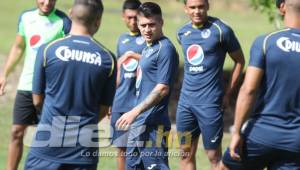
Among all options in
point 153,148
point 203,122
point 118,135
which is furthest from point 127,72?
point 153,148

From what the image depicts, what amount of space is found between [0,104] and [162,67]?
34.2 feet

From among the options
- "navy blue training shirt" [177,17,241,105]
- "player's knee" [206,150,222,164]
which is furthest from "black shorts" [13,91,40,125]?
"player's knee" [206,150,222,164]

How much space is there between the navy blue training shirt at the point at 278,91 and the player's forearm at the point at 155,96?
1.76 m

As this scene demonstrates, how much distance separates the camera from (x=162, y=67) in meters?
10.4

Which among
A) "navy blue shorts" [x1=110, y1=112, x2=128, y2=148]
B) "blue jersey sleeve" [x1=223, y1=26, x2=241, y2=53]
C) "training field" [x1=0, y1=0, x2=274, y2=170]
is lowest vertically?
"training field" [x1=0, y1=0, x2=274, y2=170]

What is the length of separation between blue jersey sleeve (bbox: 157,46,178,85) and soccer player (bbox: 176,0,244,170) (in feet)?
3.42

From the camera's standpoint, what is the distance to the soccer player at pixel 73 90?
27.8 feet

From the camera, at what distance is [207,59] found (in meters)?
11.4

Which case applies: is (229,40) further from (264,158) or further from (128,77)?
(264,158)

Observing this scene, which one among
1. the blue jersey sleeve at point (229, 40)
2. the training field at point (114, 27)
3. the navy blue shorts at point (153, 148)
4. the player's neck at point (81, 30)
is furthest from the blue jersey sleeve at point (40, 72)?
the training field at point (114, 27)

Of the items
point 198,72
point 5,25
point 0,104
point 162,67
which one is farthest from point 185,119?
point 5,25

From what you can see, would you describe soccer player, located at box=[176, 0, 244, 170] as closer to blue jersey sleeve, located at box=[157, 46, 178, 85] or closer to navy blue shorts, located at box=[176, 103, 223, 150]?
navy blue shorts, located at box=[176, 103, 223, 150]

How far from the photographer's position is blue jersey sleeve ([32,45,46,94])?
854 cm

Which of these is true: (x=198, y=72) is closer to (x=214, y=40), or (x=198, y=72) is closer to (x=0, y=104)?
(x=214, y=40)
